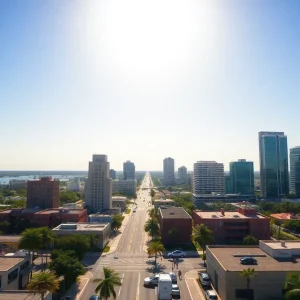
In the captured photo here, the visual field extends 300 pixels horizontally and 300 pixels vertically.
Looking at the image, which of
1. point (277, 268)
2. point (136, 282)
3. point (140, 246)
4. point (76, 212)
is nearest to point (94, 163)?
point (76, 212)

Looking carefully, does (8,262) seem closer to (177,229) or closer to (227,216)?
(177,229)

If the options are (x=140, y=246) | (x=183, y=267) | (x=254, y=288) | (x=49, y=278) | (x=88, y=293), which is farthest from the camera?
(x=140, y=246)

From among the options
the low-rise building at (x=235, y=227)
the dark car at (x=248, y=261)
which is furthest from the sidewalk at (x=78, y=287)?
the low-rise building at (x=235, y=227)

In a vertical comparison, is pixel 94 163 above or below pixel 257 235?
above

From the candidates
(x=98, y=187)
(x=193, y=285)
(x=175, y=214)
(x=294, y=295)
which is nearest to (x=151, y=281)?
(x=193, y=285)

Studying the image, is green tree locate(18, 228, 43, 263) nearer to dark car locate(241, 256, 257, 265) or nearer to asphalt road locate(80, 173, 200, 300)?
asphalt road locate(80, 173, 200, 300)

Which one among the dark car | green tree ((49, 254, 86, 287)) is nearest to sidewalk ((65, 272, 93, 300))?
green tree ((49, 254, 86, 287))

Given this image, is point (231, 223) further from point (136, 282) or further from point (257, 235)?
point (136, 282)
